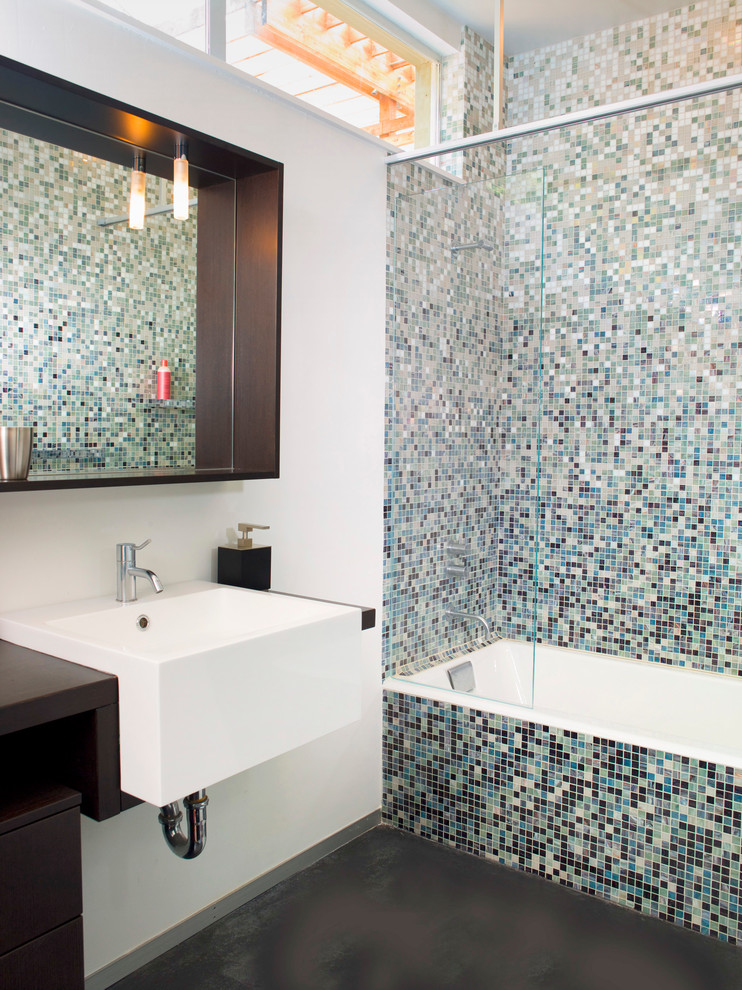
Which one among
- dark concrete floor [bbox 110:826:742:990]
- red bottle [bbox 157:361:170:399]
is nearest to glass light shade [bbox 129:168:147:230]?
red bottle [bbox 157:361:170:399]

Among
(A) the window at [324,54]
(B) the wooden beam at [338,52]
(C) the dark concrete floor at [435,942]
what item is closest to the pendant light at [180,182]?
(A) the window at [324,54]

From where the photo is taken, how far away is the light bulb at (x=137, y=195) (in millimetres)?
2023

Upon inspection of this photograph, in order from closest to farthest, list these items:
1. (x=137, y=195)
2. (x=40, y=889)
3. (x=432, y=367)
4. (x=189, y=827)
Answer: (x=40, y=889), (x=189, y=827), (x=137, y=195), (x=432, y=367)

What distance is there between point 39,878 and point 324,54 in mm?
2594

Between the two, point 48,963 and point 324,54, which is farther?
point 324,54

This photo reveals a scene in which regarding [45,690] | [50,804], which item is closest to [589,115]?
[45,690]

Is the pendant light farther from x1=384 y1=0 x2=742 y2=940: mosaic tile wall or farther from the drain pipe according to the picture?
the drain pipe

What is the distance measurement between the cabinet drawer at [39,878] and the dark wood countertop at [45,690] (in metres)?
0.18

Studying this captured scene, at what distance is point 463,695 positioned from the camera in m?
2.77

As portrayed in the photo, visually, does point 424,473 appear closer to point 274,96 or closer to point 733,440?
point 733,440

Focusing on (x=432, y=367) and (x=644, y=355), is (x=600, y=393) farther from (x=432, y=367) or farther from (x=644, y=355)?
(x=432, y=367)

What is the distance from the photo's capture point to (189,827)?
192 centimetres

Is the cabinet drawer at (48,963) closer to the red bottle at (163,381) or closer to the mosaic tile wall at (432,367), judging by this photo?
the red bottle at (163,381)

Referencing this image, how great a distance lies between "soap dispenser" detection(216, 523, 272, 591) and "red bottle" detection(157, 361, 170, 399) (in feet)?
1.39
